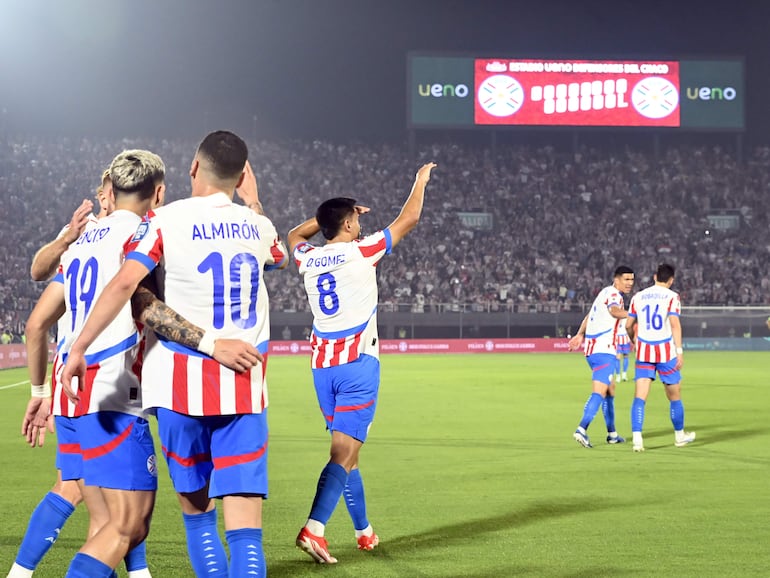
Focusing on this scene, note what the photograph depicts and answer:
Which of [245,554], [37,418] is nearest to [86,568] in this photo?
[245,554]

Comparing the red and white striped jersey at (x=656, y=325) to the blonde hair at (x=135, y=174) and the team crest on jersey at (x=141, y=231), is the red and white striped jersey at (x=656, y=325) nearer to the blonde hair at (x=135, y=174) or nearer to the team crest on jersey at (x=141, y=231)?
the blonde hair at (x=135, y=174)

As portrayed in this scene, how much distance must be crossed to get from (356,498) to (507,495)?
3040 mm

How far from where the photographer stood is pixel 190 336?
4.48m

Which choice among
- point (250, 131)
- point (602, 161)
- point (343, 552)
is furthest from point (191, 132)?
point (343, 552)

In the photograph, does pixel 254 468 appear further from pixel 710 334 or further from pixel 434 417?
pixel 710 334

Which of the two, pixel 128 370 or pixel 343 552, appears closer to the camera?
pixel 128 370

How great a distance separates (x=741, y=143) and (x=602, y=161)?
7.79 m

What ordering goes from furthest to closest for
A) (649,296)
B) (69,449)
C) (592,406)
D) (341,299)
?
(649,296)
(592,406)
(341,299)
(69,449)

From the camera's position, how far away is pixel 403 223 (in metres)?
6.88

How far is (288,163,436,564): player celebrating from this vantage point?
7.39 metres

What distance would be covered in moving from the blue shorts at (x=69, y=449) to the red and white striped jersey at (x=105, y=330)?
10cm

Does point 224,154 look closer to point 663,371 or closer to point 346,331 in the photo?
point 346,331

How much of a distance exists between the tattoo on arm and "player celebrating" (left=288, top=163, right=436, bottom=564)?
2868 millimetres

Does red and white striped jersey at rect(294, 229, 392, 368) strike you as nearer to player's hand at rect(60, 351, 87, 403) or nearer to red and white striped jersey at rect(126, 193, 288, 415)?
red and white striped jersey at rect(126, 193, 288, 415)
